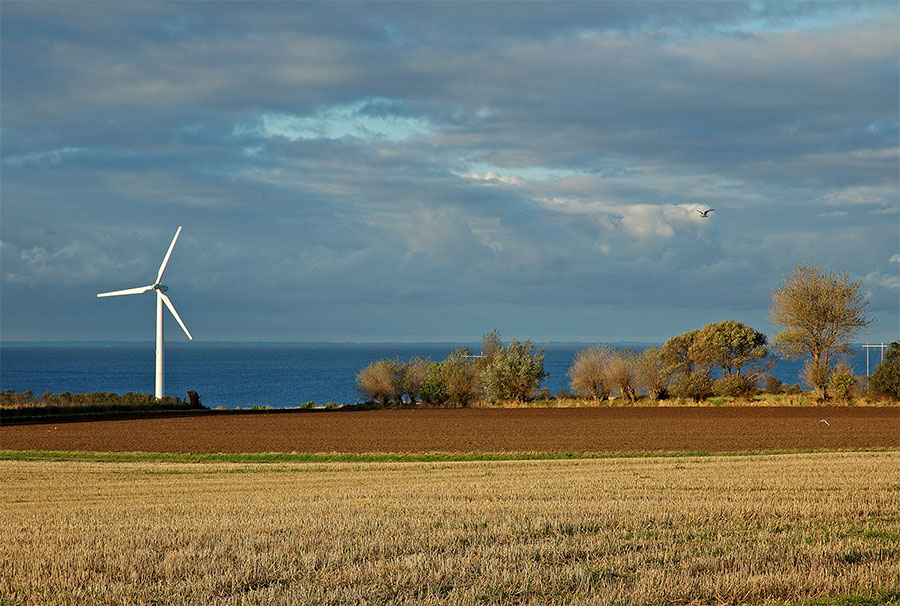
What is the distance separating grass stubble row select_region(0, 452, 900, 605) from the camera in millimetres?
7449

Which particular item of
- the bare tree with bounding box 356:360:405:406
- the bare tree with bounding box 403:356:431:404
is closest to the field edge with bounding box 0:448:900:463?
the bare tree with bounding box 356:360:405:406

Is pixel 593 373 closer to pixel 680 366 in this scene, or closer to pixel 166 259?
pixel 680 366

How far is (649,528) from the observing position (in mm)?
9984

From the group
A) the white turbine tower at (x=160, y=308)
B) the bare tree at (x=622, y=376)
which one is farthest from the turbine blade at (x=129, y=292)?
the bare tree at (x=622, y=376)

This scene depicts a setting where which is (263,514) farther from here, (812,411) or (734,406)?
(734,406)

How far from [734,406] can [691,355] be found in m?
8.78

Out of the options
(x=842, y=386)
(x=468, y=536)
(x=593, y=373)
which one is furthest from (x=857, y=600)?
(x=593, y=373)

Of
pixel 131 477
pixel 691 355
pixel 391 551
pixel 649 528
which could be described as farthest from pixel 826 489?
pixel 691 355

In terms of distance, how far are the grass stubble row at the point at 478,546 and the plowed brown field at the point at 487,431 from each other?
17.4 meters

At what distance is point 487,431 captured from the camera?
4072 centimetres

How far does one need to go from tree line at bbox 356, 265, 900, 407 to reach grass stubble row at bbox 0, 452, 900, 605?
1802 inches

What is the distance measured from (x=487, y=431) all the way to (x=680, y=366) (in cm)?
2966

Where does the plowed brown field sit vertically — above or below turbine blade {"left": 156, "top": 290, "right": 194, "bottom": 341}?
below

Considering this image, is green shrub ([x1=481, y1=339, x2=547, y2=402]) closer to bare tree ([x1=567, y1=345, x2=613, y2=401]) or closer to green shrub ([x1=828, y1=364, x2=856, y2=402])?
bare tree ([x1=567, y1=345, x2=613, y2=401])
